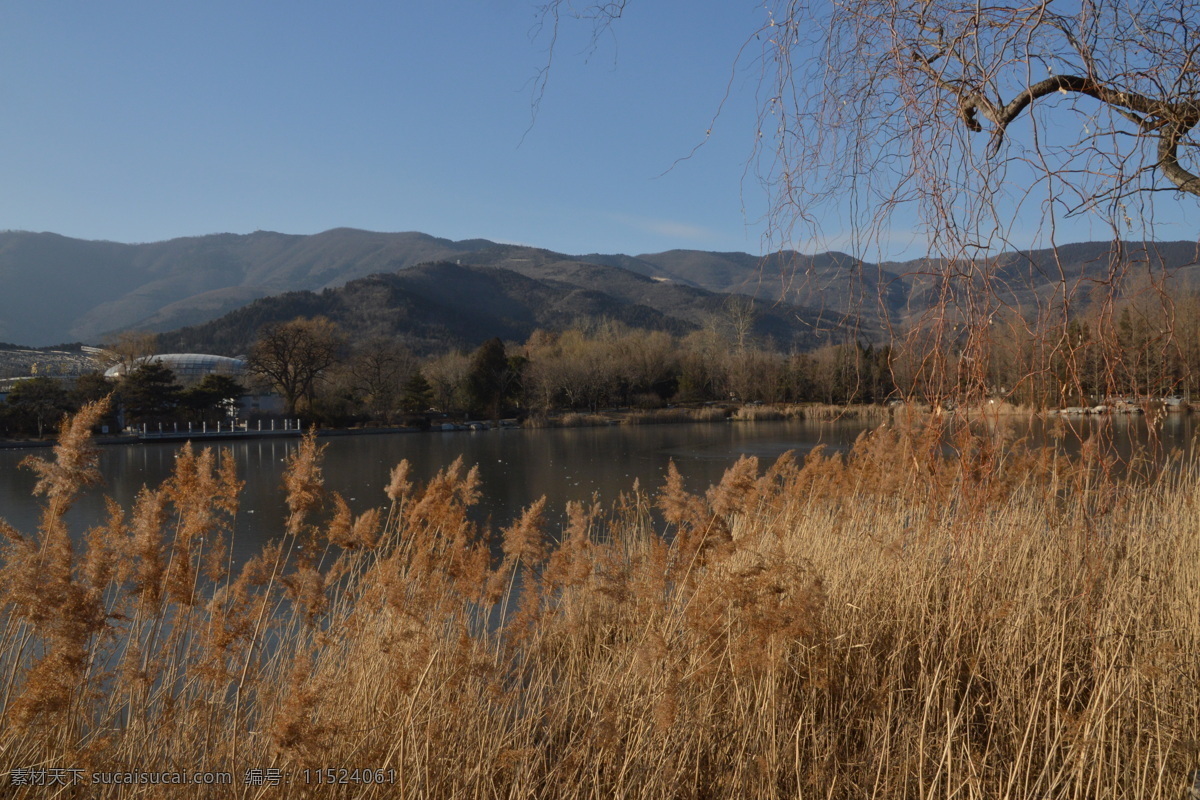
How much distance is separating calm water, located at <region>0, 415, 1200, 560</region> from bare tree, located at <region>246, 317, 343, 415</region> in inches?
411

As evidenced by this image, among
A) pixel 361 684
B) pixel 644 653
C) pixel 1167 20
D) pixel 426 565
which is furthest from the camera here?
pixel 426 565

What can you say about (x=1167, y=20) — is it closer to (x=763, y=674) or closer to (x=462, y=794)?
(x=763, y=674)

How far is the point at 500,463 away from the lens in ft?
73.8

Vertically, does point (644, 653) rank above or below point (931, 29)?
below

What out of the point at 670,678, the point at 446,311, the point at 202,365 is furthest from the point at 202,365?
the point at 670,678

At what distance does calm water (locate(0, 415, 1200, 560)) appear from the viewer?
527 inches

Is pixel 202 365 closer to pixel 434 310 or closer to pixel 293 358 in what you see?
pixel 293 358

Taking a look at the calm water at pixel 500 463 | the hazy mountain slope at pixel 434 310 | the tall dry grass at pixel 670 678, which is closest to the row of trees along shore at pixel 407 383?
the calm water at pixel 500 463

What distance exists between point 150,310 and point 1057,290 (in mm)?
223260

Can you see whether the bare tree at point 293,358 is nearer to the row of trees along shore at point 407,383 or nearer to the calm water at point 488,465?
the row of trees along shore at point 407,383

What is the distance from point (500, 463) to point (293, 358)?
28058 mm

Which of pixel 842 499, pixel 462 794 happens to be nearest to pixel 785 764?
pixel 462 794

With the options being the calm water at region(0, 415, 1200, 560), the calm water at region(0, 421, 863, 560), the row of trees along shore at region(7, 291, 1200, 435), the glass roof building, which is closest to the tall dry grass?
the calm water at region(0, 415, 1200, 560)

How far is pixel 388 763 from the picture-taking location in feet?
7.45
